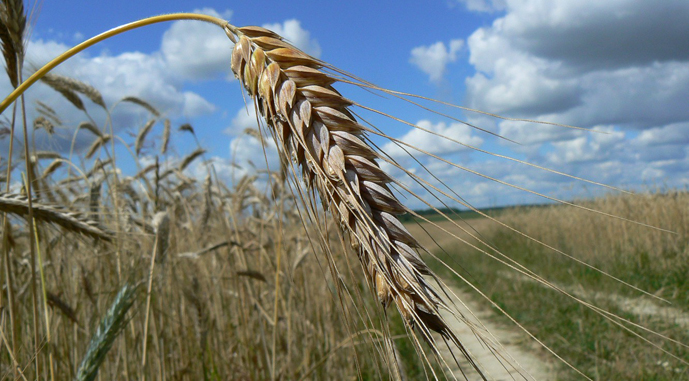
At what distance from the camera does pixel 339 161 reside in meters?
0.80

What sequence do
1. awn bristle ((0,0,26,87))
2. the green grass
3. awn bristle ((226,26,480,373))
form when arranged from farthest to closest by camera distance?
the green grass → awn bristle ((0,0,26,87)) → awn bristle ((226,26,480,373))

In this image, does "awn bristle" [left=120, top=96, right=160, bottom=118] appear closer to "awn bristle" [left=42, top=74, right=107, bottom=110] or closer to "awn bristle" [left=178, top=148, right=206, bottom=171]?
"awn bristle" [left=178, top=148, right=206, bottom=171]

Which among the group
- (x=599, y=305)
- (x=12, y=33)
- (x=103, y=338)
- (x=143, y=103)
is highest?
(x=143, y=103)

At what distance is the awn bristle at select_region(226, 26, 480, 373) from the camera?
2.46 ft

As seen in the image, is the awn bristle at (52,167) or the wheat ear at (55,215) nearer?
the wheat ear at (55,215)

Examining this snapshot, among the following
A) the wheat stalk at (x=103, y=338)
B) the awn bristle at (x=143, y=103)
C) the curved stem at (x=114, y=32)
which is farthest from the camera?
the awn bristle at (x=143, y=103)

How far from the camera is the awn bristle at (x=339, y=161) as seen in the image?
0.75m

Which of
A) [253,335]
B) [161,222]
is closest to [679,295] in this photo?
[253,335]

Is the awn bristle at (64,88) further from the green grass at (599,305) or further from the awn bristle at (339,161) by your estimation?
the green grass at (599,305)

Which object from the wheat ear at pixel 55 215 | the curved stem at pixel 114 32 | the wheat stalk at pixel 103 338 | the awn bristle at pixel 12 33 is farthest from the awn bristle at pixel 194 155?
the curved stem at pixel 114 32

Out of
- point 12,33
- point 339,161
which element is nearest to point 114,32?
point 12,33

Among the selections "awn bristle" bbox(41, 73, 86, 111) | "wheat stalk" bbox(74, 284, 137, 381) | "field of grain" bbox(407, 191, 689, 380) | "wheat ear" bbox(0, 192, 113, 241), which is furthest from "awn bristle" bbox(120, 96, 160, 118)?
"field of grain" bbox(407, 191, 689, 380)

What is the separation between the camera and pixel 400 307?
2.50ft

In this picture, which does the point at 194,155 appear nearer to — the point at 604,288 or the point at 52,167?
the point at 52,167
